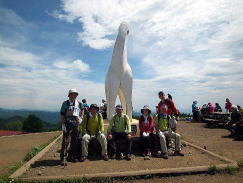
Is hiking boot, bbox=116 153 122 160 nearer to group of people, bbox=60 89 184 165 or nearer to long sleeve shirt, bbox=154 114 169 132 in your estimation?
group of people, bbox=60 89 184 165

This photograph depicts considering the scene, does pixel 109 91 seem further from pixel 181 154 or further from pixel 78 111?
pixel 181 154

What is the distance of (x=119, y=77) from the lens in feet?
25.0

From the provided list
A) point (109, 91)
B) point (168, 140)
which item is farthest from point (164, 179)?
point (109, 91)

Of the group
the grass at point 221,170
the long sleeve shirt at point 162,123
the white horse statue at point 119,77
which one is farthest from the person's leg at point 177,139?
the white horse statue at point 119,77

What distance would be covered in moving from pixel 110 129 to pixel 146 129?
0.97 metres

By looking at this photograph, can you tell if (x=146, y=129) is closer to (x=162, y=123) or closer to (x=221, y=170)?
(x=162, y=123)

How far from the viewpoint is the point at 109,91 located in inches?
299

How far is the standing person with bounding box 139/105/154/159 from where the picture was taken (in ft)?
18.7

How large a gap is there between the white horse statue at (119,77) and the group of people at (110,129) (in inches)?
70.9

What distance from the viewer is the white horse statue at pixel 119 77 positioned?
7.57 metres

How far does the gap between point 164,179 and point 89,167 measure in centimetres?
159

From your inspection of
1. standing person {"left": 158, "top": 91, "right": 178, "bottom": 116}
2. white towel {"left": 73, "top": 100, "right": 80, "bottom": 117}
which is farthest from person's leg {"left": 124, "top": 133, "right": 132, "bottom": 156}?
white towel {"left": 73, "top": 100, "right": 80, "bottom": 117}

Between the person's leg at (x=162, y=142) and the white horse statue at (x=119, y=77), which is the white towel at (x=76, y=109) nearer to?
the person's leg at (x=162, y=142)

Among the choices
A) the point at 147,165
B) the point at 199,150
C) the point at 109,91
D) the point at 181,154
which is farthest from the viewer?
the point at 109,91
